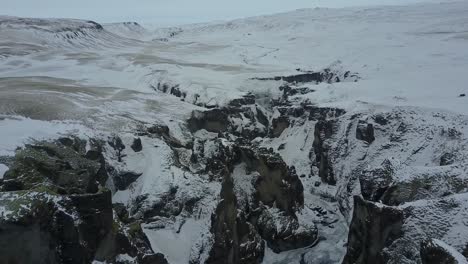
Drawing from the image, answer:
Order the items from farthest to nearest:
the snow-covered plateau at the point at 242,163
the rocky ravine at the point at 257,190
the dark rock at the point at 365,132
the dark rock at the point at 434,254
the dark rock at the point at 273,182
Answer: the dark rock at the point at 365,132 → the dark rock at the point at 273,182 → the snow-covered plateau at the point at 242,163 → the rocky ravine at the point at 257,190 → the dark rock at the point at 434,254

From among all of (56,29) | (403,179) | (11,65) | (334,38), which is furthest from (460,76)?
(56,29)

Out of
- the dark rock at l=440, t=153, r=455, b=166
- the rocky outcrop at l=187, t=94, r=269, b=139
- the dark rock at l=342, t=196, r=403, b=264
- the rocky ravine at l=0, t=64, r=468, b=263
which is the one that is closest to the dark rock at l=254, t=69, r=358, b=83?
the rocky outcrop at l=187, t=94, r=269, b=139

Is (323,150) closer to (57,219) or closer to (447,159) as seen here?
(447,159)

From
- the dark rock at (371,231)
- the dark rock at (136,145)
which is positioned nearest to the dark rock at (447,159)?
the dark rock at (371,231)

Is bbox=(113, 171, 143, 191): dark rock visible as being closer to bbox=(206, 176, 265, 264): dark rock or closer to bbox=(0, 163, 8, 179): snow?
bbox=(206, 176, 265, 264): dark rock

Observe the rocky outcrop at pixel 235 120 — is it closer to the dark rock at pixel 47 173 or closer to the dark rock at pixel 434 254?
the dark rock at pixel 47 173

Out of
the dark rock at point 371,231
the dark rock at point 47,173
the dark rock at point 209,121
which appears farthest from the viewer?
the dark rock at point 209,121

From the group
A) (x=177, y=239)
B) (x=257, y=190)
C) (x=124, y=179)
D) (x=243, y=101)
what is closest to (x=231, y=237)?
(x=177, y=239)
